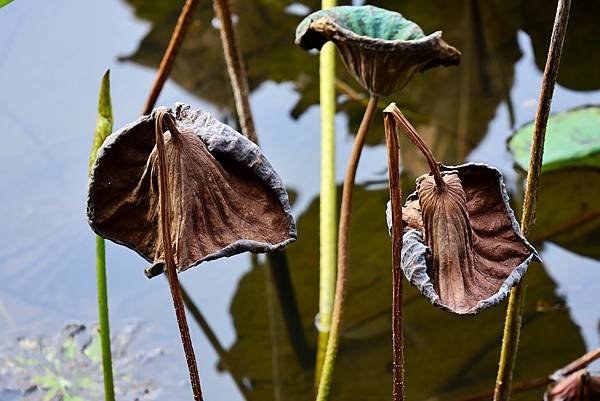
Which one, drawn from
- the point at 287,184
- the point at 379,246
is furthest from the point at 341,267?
the point at 287,184

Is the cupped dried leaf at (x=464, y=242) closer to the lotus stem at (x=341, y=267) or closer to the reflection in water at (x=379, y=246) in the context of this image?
the lotus stem at (x=341, y=267)

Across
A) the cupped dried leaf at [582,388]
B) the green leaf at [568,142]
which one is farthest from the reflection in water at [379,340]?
the cupped dried leaf at [582,388]

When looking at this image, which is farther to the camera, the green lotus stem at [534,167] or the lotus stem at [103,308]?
the lotus stem at [103,308]

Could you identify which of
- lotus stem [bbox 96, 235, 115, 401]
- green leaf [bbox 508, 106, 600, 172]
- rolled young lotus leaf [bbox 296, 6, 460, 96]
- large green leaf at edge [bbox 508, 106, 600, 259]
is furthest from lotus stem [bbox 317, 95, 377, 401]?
green leaf [bbox 508, 106, 600, 172]

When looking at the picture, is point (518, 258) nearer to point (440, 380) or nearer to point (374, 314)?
point (440, 380)

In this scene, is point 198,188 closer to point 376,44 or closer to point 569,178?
point 376,44

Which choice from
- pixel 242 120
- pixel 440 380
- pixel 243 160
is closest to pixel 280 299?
pixel 440 380

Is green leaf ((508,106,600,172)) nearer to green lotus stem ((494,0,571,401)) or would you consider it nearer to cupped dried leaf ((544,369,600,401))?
green lotus stem ((494,0,571,401))
